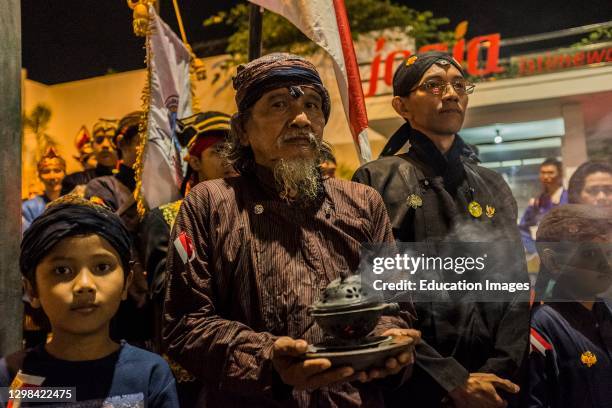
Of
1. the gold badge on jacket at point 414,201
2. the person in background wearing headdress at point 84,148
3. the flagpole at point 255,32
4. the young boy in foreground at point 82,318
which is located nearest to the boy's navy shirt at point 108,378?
the young boy in foreground at point 82,318

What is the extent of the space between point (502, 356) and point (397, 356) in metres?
0.86

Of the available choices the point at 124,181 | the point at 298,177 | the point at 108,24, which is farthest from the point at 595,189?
the point at 124,181

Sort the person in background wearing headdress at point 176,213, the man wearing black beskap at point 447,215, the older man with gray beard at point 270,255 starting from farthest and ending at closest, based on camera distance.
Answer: the person in background wearing headdress at point 176,213
the man wearing black beskap at point 447,215
the older man with gray beard at point 270,255

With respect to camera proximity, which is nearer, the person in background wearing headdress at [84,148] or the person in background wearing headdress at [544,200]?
the person in background wearing headdress at [544,200]

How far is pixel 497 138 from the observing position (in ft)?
7.98

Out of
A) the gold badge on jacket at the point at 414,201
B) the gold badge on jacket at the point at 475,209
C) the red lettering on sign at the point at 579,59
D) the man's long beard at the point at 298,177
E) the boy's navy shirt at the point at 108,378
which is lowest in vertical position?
the boy's navy shirt at the point at 108,378

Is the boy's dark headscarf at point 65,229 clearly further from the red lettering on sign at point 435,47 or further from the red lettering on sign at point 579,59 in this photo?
the red lettering on sign at point 579,59

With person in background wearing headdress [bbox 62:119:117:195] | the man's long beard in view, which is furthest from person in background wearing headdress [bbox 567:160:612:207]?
person in background wearing headdress [bbox 62:119:117:195]

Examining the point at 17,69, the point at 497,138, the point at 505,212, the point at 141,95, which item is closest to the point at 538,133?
the point at 497,138

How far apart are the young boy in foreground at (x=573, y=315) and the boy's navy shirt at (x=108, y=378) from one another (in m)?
1.34

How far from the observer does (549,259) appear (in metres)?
2.29

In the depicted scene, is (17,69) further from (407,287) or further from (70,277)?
(407,287)

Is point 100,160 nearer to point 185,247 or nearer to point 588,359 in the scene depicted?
point 185,247

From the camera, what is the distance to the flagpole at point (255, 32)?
3.35 meters
